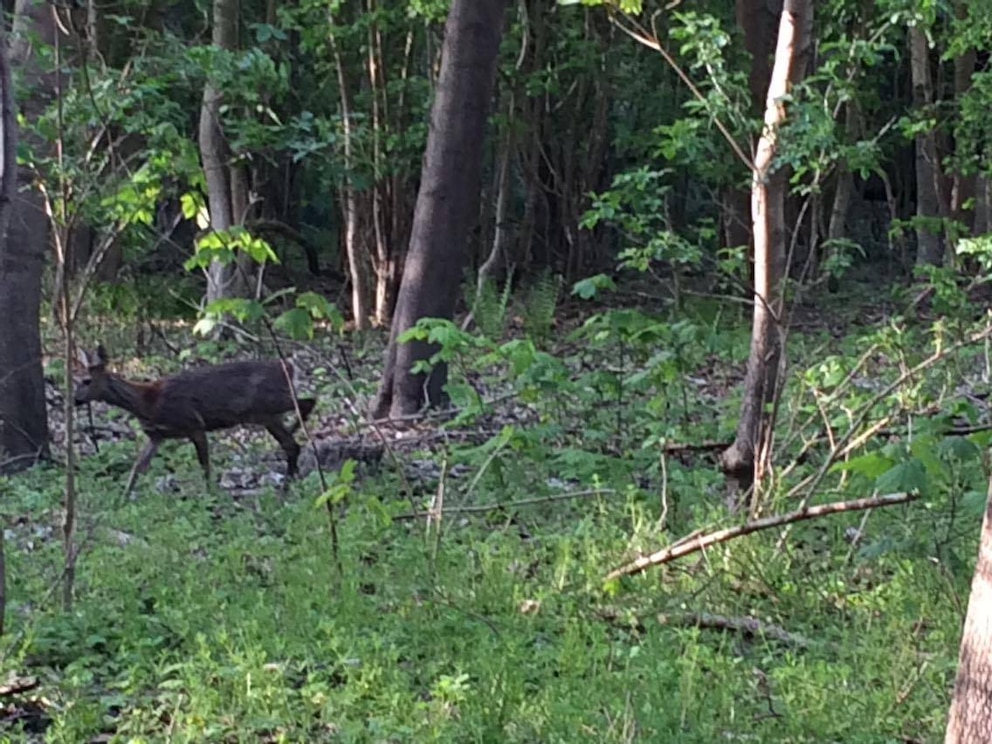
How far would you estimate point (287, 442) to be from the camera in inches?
378

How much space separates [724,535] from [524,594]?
0.93 metres

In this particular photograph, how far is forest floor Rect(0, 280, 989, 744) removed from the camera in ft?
14.9

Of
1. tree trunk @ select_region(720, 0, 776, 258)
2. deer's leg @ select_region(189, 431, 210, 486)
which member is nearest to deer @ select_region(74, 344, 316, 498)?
deer's leg @ select_region(189, 431, 210, 486)

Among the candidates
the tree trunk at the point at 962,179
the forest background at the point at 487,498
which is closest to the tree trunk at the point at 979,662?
the forest background at the point at 487,498

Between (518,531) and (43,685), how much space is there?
2959 mm

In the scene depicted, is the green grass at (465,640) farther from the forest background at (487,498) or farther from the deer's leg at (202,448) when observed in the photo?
the deer's leg at (202,448)

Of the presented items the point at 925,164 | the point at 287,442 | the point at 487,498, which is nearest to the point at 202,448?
the point at 287,442

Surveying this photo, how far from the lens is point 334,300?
19797mm

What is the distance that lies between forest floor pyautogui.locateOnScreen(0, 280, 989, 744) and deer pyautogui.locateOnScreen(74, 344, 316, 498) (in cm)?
38

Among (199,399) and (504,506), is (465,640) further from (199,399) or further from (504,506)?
(199,399)

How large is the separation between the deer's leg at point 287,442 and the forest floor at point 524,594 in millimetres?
354

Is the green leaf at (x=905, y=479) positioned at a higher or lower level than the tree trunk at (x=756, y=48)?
lower

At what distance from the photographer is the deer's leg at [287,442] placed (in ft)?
31.4

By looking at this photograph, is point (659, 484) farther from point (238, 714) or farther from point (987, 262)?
point (238, 714)
